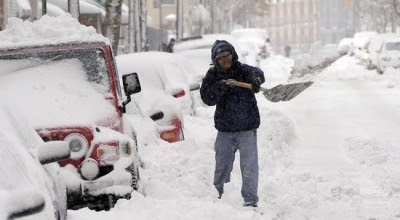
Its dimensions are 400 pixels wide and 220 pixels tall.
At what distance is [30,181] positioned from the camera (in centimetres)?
378

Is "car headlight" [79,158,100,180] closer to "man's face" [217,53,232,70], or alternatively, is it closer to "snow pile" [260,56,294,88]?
"man's face" [217,53,232,70]

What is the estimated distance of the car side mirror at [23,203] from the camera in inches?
133

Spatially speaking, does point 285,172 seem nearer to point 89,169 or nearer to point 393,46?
point 89,169

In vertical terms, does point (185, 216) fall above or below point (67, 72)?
below

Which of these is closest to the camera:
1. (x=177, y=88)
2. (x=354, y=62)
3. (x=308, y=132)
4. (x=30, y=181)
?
(x=30, y=181)

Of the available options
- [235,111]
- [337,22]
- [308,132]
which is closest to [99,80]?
[235,111]

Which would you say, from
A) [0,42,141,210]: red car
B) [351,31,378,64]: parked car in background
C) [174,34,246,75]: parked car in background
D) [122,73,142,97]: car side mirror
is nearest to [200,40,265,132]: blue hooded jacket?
[122,73,142,97]: car side mirror

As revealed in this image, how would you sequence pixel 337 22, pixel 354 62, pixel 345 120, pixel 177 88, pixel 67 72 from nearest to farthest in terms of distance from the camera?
pixel 67 72, pixel 177 88, pixel 345 120, pixel 354 62, pixel 337 22

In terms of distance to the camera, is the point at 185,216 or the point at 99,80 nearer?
the point at 185,216

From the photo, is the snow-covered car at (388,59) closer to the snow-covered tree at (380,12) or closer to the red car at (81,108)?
the snow-covered tree at (380,12)

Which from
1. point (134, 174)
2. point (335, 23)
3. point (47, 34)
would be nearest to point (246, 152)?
point (134, 174)

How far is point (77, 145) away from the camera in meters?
6.16

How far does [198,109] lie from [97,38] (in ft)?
31.6

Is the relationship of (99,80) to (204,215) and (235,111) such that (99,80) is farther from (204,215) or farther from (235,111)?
(204,215)
